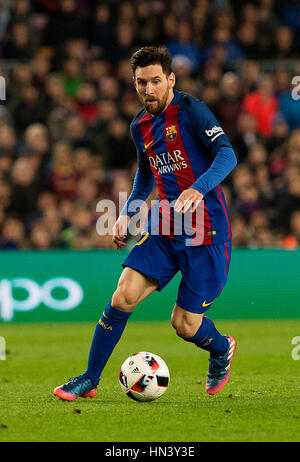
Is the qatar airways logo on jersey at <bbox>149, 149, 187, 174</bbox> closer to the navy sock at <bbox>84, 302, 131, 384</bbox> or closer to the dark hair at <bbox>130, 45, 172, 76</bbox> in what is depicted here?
the dark hair at <bbox>130, 45, 172, 76</bbox>

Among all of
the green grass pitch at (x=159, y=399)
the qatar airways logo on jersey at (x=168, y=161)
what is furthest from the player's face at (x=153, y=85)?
the green grass pitch at (x=159, y=399)

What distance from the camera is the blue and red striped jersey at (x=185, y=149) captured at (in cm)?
560

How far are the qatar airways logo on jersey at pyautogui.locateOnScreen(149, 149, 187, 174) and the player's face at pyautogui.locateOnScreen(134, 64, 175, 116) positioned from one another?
0.30 metres

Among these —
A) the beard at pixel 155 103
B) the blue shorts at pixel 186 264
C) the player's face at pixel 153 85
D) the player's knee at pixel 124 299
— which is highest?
the player's face at pixel 153 85

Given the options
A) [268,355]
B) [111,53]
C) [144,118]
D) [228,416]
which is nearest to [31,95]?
[111,53]

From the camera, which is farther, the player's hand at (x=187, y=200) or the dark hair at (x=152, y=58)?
the dark hair at (x=152, y=58)

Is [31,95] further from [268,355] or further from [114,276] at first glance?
[268,355]

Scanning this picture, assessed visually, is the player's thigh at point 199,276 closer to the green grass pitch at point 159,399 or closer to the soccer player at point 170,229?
the soccer player at point 170,229

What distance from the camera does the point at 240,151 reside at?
1216 cm

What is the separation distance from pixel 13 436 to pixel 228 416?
130cm

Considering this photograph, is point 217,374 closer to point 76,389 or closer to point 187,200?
point 76,389

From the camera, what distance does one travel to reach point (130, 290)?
5.57 metres

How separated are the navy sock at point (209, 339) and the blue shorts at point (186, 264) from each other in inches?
7.1

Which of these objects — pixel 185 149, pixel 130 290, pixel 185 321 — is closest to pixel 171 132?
pixel 185 149
